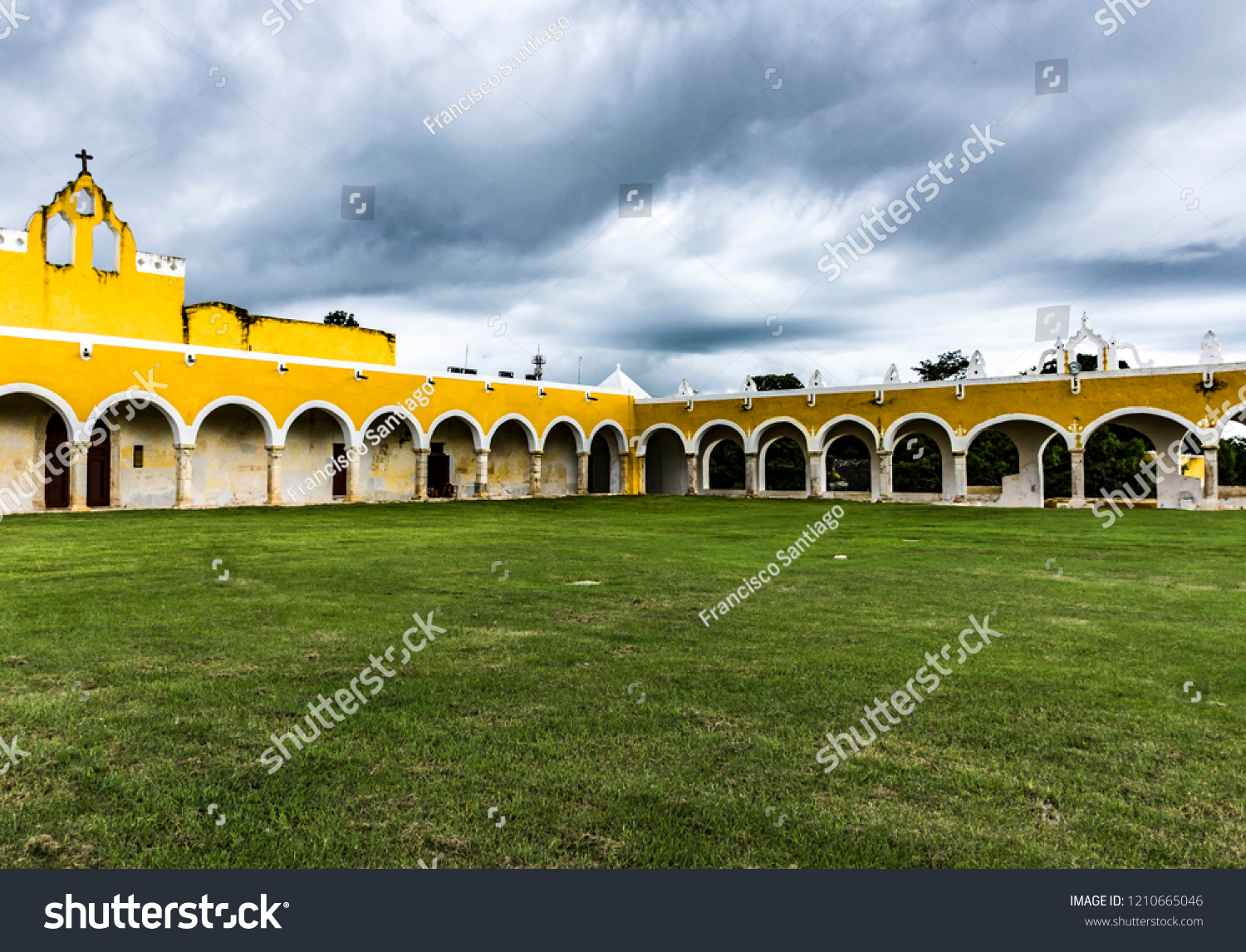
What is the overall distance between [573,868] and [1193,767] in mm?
2631

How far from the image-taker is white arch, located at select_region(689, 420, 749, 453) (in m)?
32.0

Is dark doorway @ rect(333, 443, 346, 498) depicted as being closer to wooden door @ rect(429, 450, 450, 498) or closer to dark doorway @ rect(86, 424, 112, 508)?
wooden door @ rect(429, 450, 450, 498)

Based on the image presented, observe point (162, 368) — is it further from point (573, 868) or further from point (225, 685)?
point (573, 868)

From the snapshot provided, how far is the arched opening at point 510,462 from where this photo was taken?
104 feet

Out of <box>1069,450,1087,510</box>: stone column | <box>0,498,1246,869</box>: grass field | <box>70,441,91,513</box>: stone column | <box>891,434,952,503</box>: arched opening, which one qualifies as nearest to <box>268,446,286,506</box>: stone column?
<box>70,441,91,513</box>: stone column

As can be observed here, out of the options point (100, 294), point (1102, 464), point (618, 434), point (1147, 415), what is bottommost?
point (1102, 464)

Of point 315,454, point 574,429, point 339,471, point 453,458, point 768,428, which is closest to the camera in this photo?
point 315,454

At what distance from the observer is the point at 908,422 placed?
96.4 feet

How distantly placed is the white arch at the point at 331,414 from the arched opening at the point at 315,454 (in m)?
0.10

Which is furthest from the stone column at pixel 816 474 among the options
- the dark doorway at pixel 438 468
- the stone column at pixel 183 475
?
the stone column at pixel 183 475

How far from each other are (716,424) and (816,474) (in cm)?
456

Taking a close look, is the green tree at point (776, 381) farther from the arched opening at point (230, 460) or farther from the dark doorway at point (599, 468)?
the arched opening at point (230, 460)

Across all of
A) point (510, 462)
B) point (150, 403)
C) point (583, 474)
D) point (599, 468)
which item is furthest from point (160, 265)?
point (599, 468)

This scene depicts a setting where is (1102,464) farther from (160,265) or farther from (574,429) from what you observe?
(160,265)
